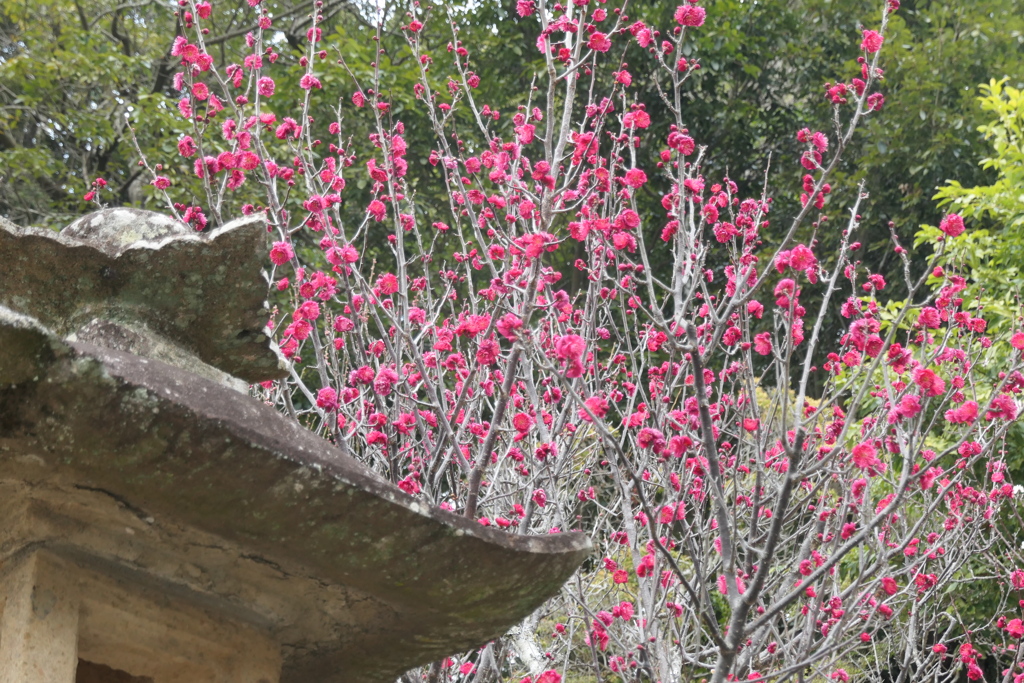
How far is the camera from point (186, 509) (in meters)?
1.72

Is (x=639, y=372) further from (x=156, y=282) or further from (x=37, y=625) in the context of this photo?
(x=37, y=625)

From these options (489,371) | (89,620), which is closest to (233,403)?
(89,620)

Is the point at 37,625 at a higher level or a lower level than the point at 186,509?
lower

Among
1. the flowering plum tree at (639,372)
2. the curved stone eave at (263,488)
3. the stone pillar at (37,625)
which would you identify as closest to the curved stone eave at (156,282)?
the curved stone eave at (263,488)

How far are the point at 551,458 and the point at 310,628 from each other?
6.03ft

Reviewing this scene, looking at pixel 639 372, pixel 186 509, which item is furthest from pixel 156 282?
pixel 639 372

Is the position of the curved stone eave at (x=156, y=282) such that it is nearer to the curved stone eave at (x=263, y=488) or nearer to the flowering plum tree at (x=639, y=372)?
the curved stone eave at (x=263, y=488)

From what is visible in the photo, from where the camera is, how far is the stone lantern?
1538 mm

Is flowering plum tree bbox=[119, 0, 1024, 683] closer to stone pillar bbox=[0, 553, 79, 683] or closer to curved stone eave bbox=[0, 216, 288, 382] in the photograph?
curved stone eave bbox=[0, 216, 288, 382]

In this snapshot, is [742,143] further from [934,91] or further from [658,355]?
[658,355]

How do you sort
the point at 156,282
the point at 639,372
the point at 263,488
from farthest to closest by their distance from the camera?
the point at 639,372 → the point at 156,282 → the point at 263,488

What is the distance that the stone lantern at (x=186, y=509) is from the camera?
60.6 inches

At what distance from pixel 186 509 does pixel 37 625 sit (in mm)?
423

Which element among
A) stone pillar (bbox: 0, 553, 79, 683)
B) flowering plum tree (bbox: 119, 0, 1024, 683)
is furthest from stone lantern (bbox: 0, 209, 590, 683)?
flowering plum tree (bbox: 119, 0, 1024, 683)
